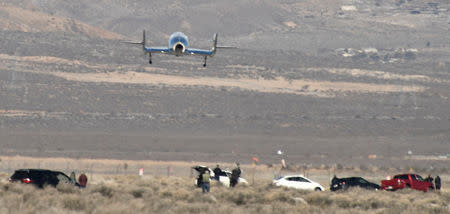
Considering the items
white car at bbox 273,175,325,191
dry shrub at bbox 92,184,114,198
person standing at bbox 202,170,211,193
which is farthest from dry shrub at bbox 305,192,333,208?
dry shrub at bbox 92,184,114,198

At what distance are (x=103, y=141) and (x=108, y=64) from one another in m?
58.5

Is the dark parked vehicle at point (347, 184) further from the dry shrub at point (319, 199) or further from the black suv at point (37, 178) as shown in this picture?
the black suv at point (37, 178)

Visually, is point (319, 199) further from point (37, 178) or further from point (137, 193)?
point (37, 178)

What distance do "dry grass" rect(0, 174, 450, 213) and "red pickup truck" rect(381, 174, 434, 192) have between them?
266 cm

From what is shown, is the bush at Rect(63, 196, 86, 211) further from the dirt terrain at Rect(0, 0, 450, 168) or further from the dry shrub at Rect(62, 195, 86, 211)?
the dirt terrain at Rect(0, 0, 450, 168)

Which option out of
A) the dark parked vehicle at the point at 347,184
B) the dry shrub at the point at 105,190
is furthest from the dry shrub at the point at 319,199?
the dry shrub at the point at 105,190

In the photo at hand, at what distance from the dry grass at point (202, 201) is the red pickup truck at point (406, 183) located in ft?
8.72

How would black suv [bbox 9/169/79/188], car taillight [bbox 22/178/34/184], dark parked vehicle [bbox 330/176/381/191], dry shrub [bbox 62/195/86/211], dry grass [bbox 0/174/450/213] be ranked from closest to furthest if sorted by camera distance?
1. dry grass [bbox 0/174/450/213]
2. dry shrub [bbox 62/195/86/211]
3. car taillight [bbox 22/178/34/184]
4. black suv [bbox 9/169/79/188]
5. dark parked vehicle [bbox 330/176/381/191]

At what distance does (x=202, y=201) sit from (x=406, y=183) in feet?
58.5

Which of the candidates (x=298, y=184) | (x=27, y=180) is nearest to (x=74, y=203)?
(x=27, y=180)

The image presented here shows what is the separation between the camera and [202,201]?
38750 mm

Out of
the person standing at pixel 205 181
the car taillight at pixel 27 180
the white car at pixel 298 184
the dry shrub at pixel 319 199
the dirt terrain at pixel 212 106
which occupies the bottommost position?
the dry shrub at pixel 319 199

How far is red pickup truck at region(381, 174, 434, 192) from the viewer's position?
52.0 meters

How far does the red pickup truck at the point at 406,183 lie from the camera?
5197cm
